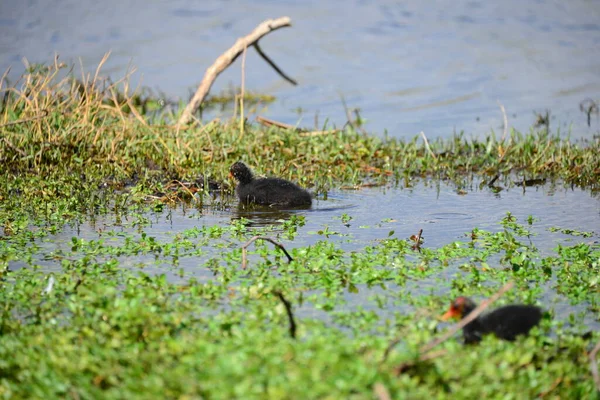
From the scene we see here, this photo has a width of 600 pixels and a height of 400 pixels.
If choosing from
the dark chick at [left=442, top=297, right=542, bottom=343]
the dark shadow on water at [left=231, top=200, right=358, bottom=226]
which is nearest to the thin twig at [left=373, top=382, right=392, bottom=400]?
the dark chick at [left=442, top=297, right=542, bottom=343]

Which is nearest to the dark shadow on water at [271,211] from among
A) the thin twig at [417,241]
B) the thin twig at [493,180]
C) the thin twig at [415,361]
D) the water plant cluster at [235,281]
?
the water plant cluster at [235,281]

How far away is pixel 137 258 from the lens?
20.7ft

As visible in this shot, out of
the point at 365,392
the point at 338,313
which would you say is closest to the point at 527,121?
the point at 338,313

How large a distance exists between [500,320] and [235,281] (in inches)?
71.0

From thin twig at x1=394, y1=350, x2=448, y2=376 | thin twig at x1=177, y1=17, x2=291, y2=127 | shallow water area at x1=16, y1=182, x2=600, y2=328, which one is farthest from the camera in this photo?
thin twig at x1=177, y1=17, x2=291, y2=127

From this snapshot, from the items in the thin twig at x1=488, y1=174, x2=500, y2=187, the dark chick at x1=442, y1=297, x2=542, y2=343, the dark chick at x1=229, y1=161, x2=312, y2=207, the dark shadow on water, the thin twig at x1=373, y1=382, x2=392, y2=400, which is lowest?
the thin twig at x1=373, y1=382, x2=392, y2=400

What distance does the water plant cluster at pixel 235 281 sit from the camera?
3.82 meters

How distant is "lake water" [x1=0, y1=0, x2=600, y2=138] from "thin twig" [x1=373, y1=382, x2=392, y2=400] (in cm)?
1074

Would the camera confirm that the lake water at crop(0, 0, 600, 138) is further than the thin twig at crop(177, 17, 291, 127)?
Yes

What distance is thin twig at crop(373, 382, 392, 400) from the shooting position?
331 cm

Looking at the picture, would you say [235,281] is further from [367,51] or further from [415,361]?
[367,51]

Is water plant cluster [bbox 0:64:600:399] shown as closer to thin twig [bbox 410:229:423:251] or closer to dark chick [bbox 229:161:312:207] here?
thin twig [bbox 410:229:423:251]

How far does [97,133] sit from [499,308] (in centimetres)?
596

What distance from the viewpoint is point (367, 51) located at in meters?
20.2
